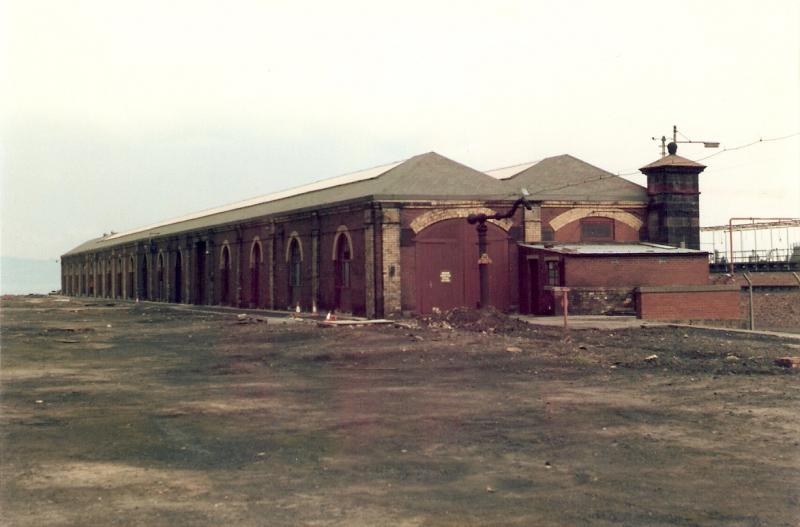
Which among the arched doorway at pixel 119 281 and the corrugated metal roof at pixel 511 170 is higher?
the corrugated metal roof at pixel 511 170

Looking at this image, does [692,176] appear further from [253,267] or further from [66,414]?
[66,414]

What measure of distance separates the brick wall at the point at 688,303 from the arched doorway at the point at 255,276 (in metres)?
20.2

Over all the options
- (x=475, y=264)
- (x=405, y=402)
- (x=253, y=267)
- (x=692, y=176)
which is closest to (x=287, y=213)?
(x=253, y=267)

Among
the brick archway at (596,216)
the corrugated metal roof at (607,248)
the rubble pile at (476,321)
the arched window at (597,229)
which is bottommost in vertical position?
the rubble pile at (476,321)

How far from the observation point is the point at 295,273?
36312mm

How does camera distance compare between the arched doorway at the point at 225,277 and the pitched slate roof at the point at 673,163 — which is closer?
the pitched slate roof at the point at 673,163

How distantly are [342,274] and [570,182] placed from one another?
11.3 meters

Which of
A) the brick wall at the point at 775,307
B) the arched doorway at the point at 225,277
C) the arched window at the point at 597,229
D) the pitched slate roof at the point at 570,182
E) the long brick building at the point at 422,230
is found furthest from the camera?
the arched doorway at the point at 225,277

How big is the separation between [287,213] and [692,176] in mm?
18356

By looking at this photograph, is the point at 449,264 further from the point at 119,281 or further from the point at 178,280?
the point at 119,281

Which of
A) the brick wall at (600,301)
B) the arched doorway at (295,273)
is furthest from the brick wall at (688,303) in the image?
the arched doorway at (295,273)

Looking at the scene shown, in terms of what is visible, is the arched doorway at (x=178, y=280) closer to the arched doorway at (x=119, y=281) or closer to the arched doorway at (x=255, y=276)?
the arched doorway at (x=255, y=276)

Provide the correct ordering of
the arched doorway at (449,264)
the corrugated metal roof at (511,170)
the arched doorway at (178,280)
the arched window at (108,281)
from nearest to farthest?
the arched doorway at (449,264)
the corrugated metal roof at (511,170)
the arched doorway at (178,280)
the arched window at (108,281)

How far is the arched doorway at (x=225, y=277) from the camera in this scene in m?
44.3
